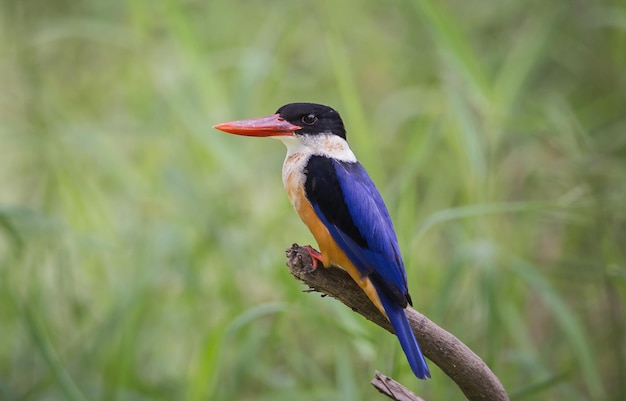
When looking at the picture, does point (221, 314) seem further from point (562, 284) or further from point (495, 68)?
point (495, 68)

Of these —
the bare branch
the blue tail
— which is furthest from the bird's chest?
the bare branch

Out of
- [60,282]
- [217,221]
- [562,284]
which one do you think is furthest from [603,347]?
[60,282]

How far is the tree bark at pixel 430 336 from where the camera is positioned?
1.79m

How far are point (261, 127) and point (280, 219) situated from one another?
1512mm

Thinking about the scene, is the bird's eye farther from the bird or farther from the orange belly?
the orange belly

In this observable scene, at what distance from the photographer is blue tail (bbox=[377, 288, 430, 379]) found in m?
1.81

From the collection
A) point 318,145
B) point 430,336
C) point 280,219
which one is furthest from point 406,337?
point 280,219

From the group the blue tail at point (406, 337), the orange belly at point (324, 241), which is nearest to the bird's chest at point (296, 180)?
the orange belly at point (324, 241)

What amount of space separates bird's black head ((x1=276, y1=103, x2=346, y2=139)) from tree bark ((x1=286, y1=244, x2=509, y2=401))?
0.37 meters

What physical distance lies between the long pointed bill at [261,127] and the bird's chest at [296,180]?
82 millimetres

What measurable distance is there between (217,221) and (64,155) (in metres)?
0.72

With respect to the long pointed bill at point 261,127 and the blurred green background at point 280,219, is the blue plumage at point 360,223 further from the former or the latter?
the blurred green background at point 280,219

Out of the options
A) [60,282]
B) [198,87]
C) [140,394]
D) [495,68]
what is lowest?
[140,394]

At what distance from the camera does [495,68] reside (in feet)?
15.3
